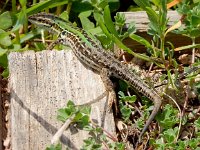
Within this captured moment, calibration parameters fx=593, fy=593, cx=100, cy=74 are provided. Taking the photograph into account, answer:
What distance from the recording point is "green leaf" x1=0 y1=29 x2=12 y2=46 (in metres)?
4.57

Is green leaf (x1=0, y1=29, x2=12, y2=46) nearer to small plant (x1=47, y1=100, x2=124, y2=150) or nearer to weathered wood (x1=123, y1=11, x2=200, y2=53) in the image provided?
weathered wood (x1=123, y1=11, x2=200, y2=53)

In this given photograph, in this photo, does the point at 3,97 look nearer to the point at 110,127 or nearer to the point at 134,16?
the point at 110,127

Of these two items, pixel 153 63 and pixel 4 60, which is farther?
pixel 4 60

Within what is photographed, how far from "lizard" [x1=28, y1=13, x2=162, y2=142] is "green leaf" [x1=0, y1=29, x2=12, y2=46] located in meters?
0.38

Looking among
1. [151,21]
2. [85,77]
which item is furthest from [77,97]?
[151,21]

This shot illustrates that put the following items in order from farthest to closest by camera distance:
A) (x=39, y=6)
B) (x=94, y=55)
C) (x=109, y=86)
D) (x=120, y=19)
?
(x=39, y=6), (x=94, y=55), (x=120, y=19), (x=109, y=86)

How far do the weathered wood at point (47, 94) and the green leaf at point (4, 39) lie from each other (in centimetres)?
68

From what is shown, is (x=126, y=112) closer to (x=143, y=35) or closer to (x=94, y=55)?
(x=94, y=55)

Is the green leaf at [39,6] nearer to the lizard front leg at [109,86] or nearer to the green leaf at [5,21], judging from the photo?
the green leaf at [5,21]

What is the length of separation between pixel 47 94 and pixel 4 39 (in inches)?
41.0

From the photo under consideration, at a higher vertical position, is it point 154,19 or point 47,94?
point 154,19

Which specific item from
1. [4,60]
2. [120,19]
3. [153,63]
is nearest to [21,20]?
[4,60]

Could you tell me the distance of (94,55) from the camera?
436 centimetres

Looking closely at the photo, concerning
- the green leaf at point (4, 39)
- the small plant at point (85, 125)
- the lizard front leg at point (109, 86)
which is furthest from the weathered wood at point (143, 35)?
the small plant at point (85, 125)
